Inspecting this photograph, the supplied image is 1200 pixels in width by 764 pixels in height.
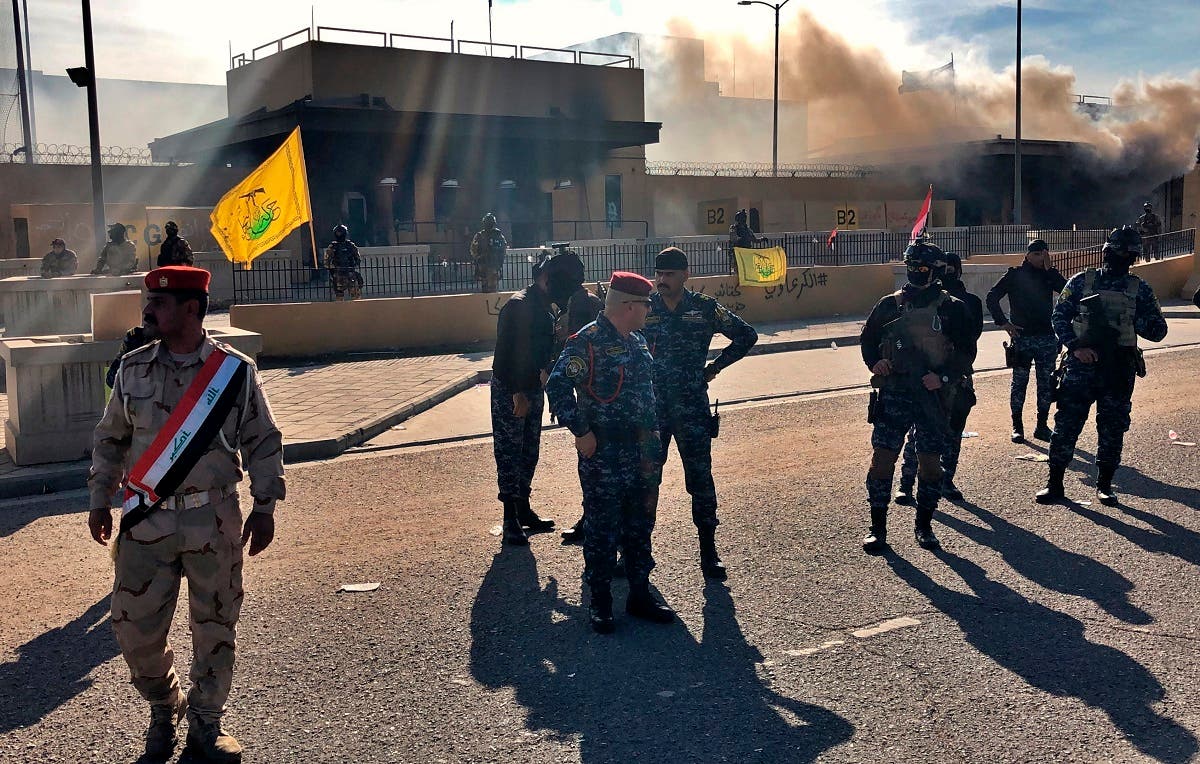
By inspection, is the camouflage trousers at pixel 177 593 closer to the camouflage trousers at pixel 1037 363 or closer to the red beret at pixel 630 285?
the red beret at pixel 630 285

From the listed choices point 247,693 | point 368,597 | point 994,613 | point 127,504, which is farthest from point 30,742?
point 994,613

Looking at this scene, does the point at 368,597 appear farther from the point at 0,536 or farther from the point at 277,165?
the point at 277,165

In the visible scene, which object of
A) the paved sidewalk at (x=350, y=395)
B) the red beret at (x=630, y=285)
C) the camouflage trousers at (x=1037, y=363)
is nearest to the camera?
the red beret at (x=630, y=285)

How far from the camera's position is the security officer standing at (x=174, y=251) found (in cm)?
1153

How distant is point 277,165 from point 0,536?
6986 millimetres

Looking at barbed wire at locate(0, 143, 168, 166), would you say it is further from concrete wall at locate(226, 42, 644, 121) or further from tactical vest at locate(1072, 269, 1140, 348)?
tactical vest at locate(1072, 269, 1140, 348)

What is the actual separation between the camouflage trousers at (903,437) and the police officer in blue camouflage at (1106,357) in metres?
1.47

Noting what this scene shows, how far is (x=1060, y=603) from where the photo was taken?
5.48 metres

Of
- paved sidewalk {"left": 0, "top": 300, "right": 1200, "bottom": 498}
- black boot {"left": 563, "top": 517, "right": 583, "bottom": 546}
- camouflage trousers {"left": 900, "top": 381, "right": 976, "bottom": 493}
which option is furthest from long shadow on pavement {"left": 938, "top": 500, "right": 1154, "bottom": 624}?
paved sidewalk {"left": 0, "top": 300, "right": 1200, "bottom": 498}

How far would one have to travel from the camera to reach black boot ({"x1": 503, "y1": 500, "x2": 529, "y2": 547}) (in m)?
6.69

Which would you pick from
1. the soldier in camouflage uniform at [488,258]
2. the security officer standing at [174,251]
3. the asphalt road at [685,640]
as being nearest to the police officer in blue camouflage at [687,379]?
the asphalt road at [685,640]

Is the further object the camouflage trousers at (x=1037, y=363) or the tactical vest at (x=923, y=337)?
the camouflage trousers at (x=1037, y=363)

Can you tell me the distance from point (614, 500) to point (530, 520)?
193 cm

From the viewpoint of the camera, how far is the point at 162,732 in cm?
392
